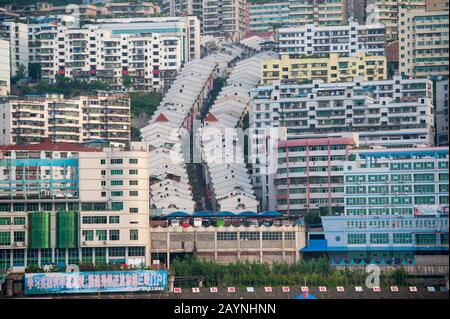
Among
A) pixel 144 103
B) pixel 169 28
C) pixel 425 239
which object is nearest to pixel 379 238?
pixel 425 239

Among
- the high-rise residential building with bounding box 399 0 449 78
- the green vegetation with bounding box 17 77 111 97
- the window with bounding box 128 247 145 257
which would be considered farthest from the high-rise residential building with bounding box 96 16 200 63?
the window with bounding box 128 247 145 257

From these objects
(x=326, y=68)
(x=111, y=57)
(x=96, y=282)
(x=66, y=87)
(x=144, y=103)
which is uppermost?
(x=111, y=57)

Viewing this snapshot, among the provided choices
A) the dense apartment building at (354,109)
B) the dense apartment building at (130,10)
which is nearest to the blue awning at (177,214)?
the dense apartment building at (354,109)

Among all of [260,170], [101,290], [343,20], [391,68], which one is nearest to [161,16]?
[343,20]

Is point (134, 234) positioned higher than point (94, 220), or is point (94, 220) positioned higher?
point (94, 220)

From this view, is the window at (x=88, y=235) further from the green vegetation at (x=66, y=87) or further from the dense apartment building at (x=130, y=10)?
the dense apartment building at (x=130, y=10)

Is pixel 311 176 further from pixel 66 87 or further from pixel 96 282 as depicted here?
pixel 66 87

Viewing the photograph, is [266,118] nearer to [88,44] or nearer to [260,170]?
[260,170]
